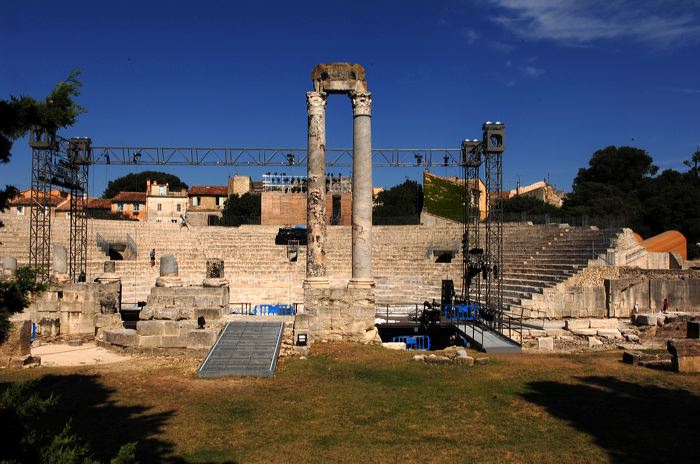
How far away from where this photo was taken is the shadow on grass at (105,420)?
835 centimetres

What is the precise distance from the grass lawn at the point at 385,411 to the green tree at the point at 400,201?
44416 millimetres

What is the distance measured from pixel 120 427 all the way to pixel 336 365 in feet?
21.0

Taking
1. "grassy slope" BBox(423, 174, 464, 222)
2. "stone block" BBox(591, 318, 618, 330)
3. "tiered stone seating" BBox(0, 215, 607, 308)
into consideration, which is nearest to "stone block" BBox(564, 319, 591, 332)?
"stone block" BBox(591, 318, 618, 330)

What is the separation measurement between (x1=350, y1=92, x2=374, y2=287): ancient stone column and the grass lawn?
432 cm

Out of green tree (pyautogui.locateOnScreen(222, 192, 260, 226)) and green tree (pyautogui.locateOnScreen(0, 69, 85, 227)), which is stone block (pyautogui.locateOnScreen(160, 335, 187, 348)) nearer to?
green tree (pyautogui.locateOnScreen(0, 69, 85, 227))

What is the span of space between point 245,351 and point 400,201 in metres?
51.8

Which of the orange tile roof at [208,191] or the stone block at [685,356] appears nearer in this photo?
the stone block at [685,356]

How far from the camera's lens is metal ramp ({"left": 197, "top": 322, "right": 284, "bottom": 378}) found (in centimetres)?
1369

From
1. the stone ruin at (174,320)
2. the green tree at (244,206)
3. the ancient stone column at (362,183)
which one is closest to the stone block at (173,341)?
the stone ruin at (174,320)

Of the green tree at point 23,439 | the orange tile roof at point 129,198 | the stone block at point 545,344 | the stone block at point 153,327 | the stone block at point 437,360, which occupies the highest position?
the orange tile roof at point 129,198

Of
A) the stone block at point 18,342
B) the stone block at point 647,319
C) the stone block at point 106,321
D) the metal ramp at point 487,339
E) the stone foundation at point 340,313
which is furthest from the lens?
the stone block at point 647,319

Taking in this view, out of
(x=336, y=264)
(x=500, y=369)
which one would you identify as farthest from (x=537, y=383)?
(x=336, y=264)

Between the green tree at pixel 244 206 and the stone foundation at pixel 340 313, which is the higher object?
the green tree at pixel 244 206

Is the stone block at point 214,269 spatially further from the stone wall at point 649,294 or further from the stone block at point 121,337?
the stone wall at point 649,294
